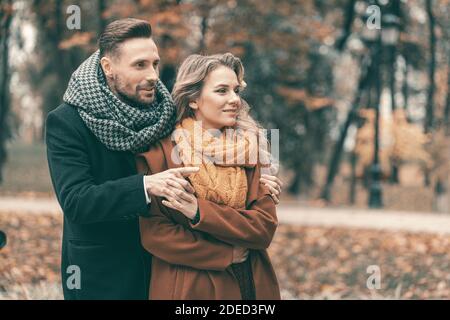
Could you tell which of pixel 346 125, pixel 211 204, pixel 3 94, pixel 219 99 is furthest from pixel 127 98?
pixel 346 125

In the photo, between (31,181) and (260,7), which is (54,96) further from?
(260,7)

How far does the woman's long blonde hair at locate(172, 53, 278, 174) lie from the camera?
9.82 ft

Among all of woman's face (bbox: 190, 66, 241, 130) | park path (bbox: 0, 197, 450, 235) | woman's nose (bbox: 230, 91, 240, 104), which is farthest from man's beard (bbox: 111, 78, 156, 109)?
park path (bbox: 0, 197, 450, 235)

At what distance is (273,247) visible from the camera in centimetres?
1031

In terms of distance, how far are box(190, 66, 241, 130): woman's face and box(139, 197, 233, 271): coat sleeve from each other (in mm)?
441

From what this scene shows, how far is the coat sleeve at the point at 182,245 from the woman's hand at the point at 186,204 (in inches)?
4.4

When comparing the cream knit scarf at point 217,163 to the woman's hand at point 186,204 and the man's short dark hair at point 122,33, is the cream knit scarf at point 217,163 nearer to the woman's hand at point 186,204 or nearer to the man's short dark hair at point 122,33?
the woman's hand at point 186,204

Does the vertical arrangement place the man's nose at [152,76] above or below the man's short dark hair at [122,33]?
below

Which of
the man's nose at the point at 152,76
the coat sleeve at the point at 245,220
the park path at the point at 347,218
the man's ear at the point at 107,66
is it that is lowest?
the park path at the point at 347,218

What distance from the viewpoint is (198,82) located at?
3.01m

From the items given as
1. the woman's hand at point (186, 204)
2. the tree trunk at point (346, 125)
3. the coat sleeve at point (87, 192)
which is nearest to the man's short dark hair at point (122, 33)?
the coat sleeve at point (87, 192)

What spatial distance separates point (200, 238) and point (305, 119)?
16681 millimetres

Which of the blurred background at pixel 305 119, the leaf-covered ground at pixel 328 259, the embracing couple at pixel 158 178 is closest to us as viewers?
the embracing couple at pixel 158 178

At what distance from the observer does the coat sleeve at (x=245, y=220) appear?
2.77m
